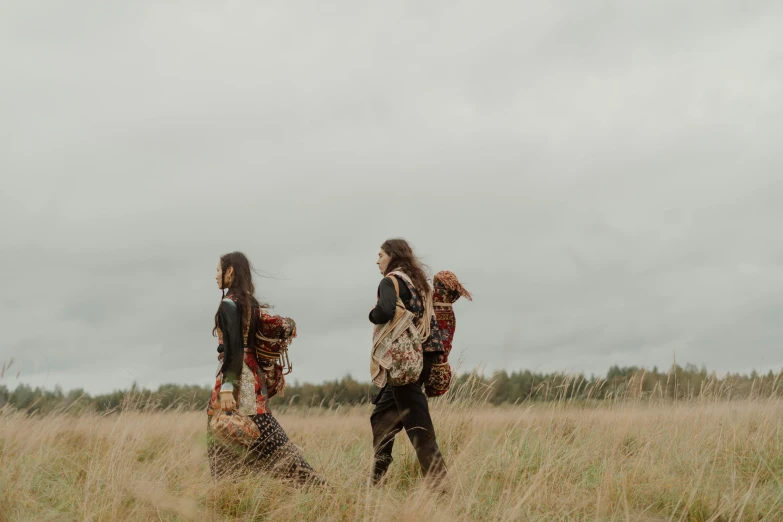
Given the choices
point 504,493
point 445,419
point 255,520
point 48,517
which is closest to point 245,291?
point 255,520

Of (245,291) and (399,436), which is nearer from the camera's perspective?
(245,291)

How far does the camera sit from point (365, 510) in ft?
13.9

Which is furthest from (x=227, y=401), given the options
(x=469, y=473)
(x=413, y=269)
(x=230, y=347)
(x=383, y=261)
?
(x=469, y=473)

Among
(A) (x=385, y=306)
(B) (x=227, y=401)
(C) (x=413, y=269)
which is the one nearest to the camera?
(B) (x=227, y=401)

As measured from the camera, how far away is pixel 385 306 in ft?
16.7

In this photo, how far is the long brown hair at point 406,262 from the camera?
5.44 metres

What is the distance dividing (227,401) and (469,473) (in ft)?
6.37

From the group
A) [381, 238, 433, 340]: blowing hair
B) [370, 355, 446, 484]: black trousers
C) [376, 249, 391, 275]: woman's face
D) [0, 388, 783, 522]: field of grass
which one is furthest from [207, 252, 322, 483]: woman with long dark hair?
[381, 238, 433, 340]: blowing hair

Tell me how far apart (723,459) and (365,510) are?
3.57 meters

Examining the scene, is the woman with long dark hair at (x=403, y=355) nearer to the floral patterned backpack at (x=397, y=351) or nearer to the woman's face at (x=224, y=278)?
the floral patterned backpack at (x=397, y=351)

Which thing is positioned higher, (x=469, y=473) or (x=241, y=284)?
(x=241, y=284)

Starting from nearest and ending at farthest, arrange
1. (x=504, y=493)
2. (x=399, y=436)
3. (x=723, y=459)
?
(x=504, y=493) → (x=723, y=459) → (x=399, y=436)

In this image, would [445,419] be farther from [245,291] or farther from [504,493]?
[245,291]

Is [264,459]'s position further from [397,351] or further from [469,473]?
[469,473]
